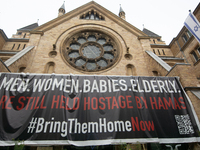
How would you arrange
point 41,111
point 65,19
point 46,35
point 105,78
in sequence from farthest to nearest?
1. point 65,19
2. point 46,35
3. point 105,78
4. point 41,111

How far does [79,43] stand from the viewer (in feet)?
35.8

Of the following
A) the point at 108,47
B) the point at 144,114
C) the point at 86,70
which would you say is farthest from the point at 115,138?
the point at 108,47

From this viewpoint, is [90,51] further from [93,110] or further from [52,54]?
[93,110]

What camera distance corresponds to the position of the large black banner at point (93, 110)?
464 centimetres

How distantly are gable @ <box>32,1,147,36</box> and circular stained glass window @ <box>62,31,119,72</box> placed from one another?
2021 millimetres

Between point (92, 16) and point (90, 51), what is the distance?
15.9 feet

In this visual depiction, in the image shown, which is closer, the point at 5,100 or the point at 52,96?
the point at 5,100

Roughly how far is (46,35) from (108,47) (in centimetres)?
494

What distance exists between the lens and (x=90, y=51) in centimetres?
1078

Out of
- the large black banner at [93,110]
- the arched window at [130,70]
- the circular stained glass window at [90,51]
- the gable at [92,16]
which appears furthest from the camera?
the gable at [92,16]

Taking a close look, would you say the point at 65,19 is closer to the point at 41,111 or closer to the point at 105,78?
the point at 105,78

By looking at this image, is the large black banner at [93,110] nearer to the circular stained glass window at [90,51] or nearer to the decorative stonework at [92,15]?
the circular stained glass window at [90,51]

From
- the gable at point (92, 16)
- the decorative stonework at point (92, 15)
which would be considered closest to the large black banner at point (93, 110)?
the gable at point (92, 16)

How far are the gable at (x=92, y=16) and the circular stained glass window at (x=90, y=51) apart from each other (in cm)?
202
